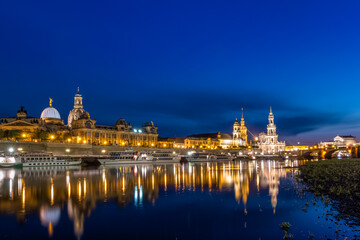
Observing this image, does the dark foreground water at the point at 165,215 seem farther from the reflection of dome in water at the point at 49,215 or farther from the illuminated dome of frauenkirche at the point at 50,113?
the illuminated dome of frauenkirche at the point at 50,113

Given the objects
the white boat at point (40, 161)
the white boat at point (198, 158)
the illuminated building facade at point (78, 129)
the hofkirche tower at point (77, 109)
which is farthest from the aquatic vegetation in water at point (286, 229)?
the hofkirche tower at point (77, 109)

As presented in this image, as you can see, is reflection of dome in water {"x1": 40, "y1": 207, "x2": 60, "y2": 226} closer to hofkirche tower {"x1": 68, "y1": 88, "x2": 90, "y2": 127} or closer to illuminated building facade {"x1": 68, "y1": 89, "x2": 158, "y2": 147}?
illuminated building facade {"x1": 68, "y1": 89, "x2": 158, "y2": 147}

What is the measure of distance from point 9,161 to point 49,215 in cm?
5609

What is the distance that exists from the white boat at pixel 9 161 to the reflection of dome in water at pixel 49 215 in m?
52.4

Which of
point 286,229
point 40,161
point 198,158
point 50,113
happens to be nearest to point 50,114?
point 50,113

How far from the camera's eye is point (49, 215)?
19.7m

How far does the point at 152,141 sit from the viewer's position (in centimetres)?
16788

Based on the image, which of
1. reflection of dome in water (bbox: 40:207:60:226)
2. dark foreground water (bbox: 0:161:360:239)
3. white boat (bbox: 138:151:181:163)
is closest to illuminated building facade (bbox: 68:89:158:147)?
white boat (bbox: 138:151:181:163)

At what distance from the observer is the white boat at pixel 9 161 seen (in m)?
67.4

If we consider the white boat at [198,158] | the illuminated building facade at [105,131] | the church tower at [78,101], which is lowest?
the white boat at [198,158]

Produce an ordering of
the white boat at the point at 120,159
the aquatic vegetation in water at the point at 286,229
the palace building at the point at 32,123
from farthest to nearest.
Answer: the palace building at the point at 32,123
the white boat at the point at 120,159
the aquatic vegetation in water at the point at 286,229

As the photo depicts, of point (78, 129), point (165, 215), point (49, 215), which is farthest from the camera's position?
point (78, 129)

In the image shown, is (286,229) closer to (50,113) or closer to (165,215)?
(165,215)

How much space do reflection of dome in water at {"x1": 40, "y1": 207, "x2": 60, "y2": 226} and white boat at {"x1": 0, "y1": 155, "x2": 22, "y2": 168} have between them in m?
52.4
